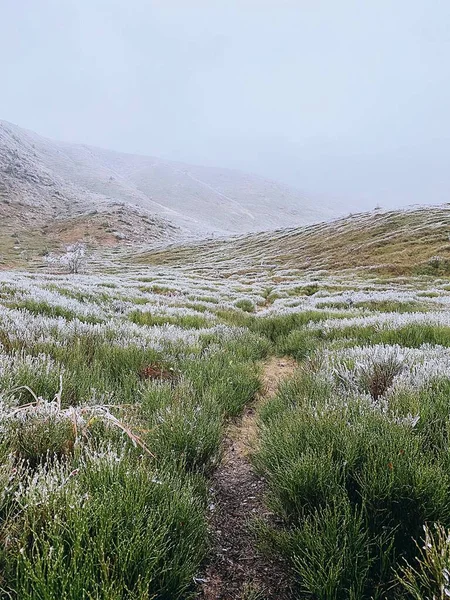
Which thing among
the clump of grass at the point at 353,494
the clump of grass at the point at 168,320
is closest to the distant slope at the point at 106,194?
the clump of grass at the point at 168,320

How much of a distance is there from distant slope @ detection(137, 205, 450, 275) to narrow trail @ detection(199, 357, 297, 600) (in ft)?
103

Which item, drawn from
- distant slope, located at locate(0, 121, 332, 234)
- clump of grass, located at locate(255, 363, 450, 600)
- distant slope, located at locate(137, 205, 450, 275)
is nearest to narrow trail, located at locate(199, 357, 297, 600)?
clump of grass, located at locate(255, 363, 450, 600)

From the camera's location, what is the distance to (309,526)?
70.9 inches

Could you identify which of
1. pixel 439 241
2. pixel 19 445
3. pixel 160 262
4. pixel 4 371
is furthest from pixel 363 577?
pixel 160 262

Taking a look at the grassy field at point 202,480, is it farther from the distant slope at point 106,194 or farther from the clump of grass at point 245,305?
the distant slope at point 106,194

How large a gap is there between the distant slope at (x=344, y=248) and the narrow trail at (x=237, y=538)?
31288 mm

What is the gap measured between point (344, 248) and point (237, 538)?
46.5m

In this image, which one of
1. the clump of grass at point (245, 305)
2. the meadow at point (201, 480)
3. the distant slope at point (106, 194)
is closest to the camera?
the meadow at point (201, 480)

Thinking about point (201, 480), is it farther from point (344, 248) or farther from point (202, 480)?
point (344, 248)

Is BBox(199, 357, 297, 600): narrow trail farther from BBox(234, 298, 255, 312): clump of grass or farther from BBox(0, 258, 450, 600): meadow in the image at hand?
BBox(234, 298, 255, 312): clump of grass

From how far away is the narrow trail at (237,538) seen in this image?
1849 mm

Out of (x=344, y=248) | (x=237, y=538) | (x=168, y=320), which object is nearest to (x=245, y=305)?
(x=168, y=320)

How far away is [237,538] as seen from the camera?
2223 millimetres

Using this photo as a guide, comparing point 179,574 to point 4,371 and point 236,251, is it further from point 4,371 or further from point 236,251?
point 236,251
